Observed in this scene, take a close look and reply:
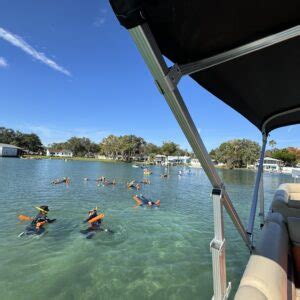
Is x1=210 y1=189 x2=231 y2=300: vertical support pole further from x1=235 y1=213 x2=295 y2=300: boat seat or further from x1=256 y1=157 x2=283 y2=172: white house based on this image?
x1=256 y1=157 x2=283 y2=172: white house

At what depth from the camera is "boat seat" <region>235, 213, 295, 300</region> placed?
1832 mm

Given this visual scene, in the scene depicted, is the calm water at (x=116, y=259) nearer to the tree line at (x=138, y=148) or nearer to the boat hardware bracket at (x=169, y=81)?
the boat hardware bracket at (x=169, y=81)

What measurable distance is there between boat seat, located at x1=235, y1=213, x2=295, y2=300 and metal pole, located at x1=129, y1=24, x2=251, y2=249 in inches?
23.5

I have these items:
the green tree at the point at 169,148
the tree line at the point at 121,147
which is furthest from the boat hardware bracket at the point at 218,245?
the green tree at the point at 169,148

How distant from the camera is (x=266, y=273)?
206 centimetres

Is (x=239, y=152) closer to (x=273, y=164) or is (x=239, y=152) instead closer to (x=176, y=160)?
(x=273, y=164)

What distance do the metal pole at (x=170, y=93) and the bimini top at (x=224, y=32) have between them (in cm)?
8

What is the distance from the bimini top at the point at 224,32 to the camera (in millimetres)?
1394

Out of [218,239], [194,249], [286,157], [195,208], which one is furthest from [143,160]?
[218,239]

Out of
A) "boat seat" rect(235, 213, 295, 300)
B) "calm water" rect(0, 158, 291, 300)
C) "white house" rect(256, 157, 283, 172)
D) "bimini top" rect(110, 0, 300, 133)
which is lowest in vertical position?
"calm water" rect(0, 158, 291, 300)

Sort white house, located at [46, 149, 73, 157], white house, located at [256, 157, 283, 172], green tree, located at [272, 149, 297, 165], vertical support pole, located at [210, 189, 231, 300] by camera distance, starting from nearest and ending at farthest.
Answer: vertical support pole, located at [210, 189, 231, 300] → white house, located at [256, 157, 283, 172] → green tree, located at [272, 149, 297, 165] → white house, located at [46, 149, 73, 157]

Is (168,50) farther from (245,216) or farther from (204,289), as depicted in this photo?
(245,216)

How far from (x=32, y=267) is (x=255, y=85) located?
25.9 ft

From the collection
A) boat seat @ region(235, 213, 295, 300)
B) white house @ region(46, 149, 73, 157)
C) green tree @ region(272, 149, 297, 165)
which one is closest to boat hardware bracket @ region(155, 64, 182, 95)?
boat seat @ region(235, 213, 295, 300)
